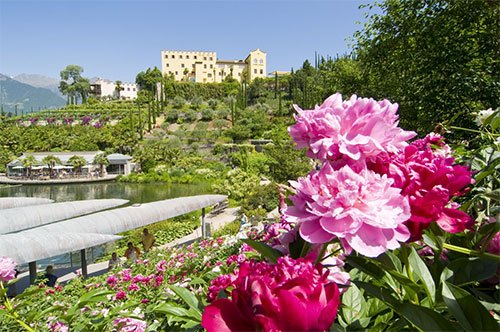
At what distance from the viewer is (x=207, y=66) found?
59.2 meters

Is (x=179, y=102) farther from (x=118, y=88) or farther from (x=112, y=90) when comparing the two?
(x=112, y=90)

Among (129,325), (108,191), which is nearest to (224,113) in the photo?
(108,191)

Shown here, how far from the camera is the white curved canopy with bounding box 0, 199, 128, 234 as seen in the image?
18.3ft

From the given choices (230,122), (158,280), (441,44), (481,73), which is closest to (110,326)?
(158,280)

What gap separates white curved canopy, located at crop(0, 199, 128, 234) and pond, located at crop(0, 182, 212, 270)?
30.9ft

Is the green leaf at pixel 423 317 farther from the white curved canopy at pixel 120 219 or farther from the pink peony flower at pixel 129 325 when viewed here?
the white curved canopy at pixel 120 219

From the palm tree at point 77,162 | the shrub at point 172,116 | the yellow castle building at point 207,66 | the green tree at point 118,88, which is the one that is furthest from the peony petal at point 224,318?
the green tree at point 118,88

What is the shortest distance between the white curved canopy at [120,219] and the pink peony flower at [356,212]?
514 centimetres

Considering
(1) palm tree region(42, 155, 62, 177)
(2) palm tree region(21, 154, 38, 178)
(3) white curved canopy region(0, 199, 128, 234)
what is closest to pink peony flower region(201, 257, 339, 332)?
(3) white curved canopy region(0, 199, 128, 234)

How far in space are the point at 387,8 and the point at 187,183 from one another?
17.2 metres

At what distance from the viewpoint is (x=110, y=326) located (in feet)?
4.23

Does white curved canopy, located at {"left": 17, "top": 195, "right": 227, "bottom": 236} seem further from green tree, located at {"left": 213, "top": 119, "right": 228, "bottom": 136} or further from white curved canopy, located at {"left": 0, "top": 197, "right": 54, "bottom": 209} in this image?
green tree, located at {"left": 213, "top": 119, "right": 228, "bottom": 136}

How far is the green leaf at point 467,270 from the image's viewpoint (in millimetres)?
550

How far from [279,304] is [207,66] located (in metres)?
62.1
